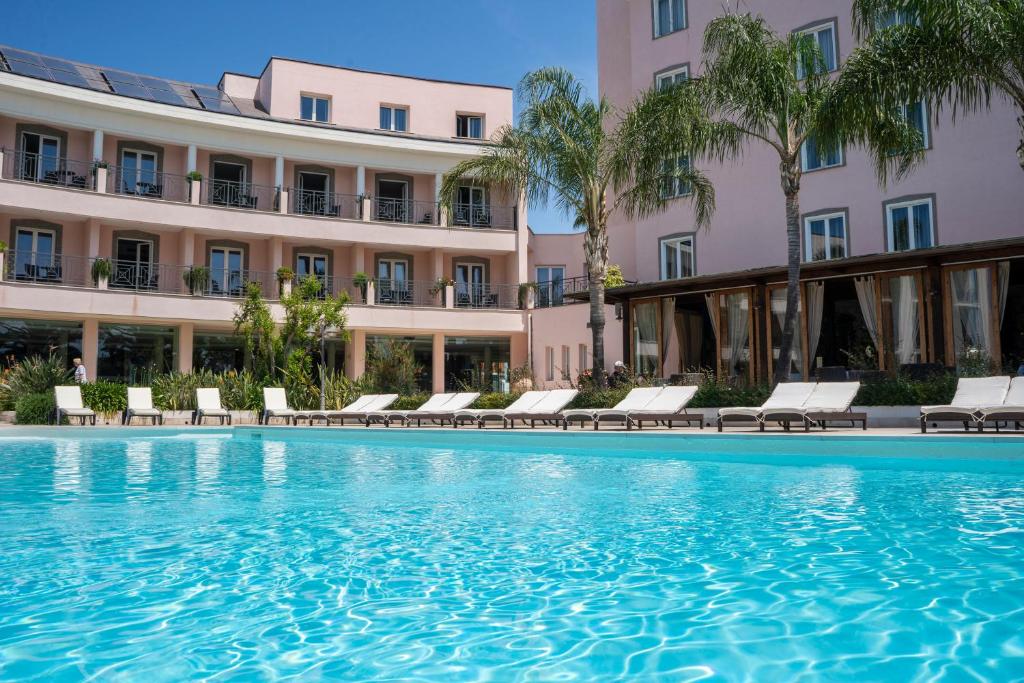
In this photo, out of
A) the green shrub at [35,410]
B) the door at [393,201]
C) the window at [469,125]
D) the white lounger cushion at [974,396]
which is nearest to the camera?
the white lounger cushion at [974,396]

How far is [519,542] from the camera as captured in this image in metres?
5.38

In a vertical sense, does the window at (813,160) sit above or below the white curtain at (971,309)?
above

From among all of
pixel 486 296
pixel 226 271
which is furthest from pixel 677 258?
pixel 226 271

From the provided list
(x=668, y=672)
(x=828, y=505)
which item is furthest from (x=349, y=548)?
(x=828, y=505)

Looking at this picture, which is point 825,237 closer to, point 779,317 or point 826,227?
point 826,227

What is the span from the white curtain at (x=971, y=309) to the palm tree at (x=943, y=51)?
10.5 feet

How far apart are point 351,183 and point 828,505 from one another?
24727mm

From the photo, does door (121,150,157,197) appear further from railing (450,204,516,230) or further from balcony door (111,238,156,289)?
railing (450,204,516,230)

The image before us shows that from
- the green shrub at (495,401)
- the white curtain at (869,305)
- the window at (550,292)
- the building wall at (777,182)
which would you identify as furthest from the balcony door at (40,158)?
the white curtain at (869,305)

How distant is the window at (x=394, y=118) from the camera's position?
30.3 metres

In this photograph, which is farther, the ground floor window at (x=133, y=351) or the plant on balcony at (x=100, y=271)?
the ground floor window at (x=133, y=351)

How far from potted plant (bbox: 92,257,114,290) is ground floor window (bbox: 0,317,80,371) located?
7.05ft

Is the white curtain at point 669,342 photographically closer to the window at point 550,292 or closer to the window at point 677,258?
the window at point 677,258

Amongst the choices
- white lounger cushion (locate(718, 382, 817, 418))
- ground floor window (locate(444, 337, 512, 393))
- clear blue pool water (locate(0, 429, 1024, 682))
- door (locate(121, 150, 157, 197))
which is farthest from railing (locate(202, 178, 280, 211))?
clear blue pool water (locate(0, 429, 1024, 682))
